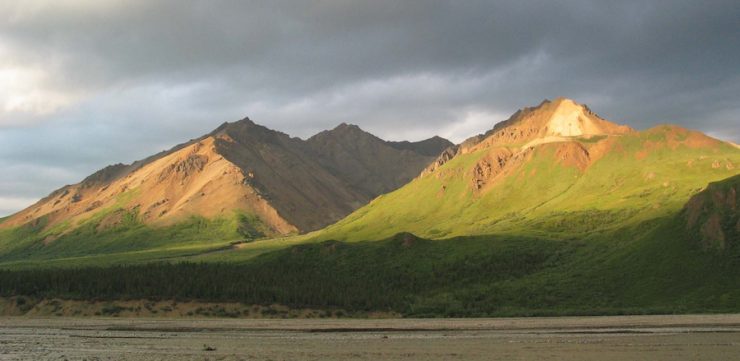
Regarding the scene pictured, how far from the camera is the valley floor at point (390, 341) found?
46906 millimetres

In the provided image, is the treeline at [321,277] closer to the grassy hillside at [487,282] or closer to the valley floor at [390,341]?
the grassy hillside at [487,282]

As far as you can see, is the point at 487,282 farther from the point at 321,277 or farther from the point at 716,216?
the point at 716,216

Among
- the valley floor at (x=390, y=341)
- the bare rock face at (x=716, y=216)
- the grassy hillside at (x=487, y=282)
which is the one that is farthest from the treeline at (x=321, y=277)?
the bare rock face at (x=716, y=216)

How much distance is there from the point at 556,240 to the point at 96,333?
119 m

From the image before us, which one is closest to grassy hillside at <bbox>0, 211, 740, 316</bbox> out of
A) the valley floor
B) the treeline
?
the treeline

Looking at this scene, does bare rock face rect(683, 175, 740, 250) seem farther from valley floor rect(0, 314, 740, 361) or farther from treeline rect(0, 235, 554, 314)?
treeline rect(0, 235, 554, 314)

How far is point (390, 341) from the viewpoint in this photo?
2295 inches

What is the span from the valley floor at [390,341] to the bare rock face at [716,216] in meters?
33.0

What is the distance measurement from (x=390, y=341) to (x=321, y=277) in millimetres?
77237

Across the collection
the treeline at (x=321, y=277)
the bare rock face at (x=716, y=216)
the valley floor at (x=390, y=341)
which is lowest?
the valley floor at (x=390, y=341)

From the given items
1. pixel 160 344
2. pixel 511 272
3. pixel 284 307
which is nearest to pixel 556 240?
pixel 511 272

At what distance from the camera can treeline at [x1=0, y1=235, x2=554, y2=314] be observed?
105938 mm

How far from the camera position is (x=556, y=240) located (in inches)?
6245

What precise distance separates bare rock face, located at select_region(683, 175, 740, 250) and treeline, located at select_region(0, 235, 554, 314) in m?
33.7
